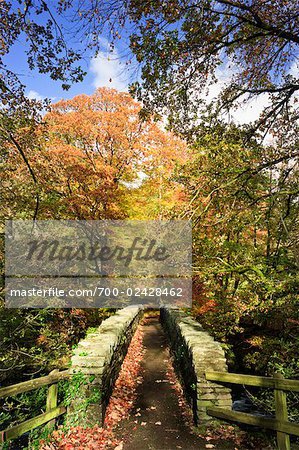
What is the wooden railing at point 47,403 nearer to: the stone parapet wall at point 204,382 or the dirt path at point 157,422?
the dirt path at point 157,422

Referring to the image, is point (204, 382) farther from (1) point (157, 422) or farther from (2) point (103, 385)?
(2) point (103, 385)

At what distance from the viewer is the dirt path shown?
4.22 meters

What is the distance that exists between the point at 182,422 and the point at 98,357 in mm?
1767

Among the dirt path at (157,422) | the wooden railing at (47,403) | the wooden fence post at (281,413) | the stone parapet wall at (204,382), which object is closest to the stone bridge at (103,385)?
the stone parapet wall at (204,382)

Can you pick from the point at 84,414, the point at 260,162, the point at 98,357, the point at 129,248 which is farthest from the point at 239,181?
the point at 129,248

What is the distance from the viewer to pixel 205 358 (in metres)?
4.90

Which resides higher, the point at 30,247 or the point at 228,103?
the point at 228,103

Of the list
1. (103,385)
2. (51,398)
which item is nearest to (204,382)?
(103,385)

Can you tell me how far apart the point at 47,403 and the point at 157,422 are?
1885 mm

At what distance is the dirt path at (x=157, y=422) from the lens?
4.22 metres

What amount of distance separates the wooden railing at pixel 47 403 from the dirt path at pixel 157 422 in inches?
44.2

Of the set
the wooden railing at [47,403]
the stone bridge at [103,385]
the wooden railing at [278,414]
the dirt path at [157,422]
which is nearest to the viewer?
the wooden railing at [47,403]

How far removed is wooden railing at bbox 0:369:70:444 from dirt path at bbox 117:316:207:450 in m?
1.12

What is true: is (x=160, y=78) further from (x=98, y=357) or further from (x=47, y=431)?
(x=47, y=431)
